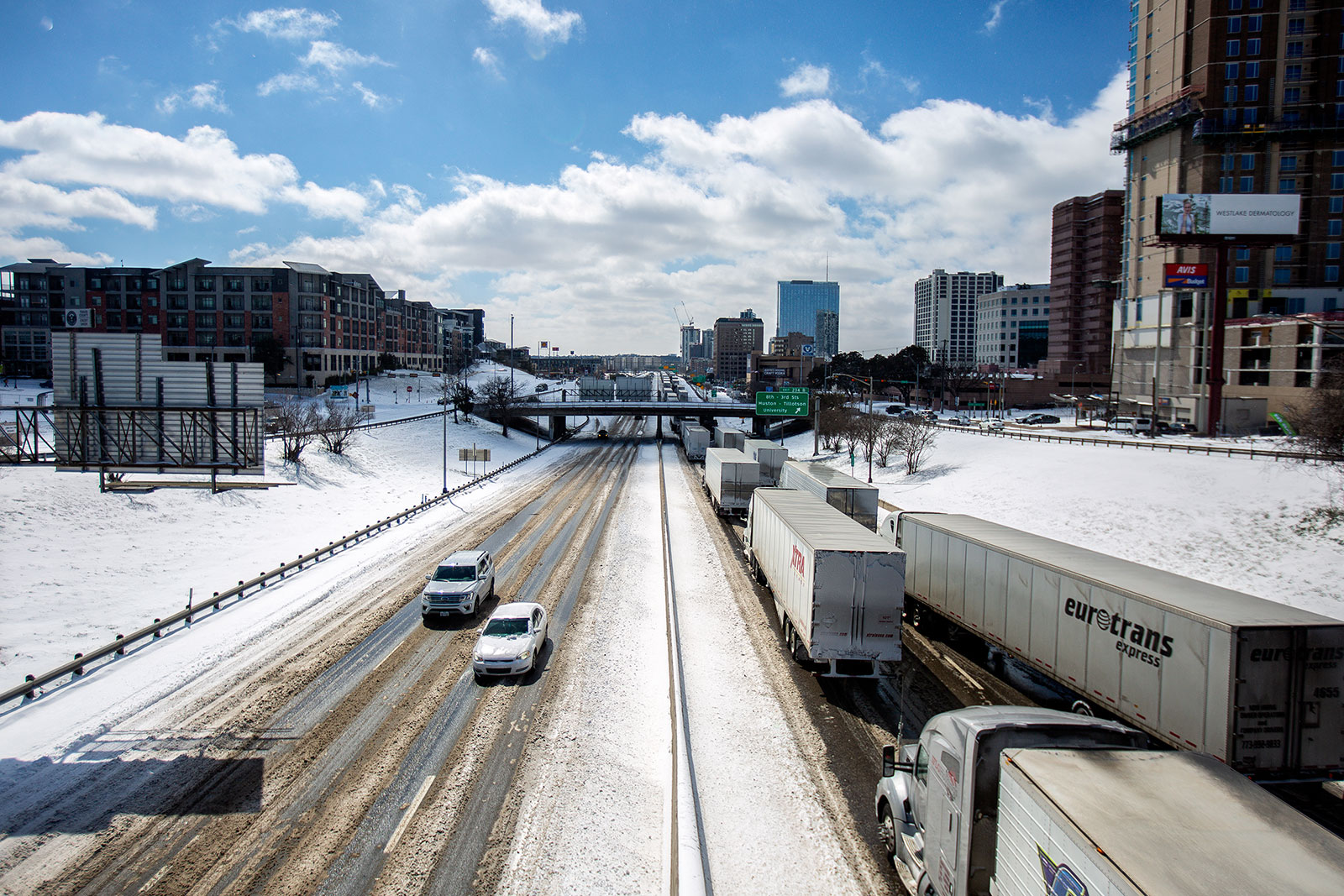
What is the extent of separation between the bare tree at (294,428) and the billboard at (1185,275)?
246 ft

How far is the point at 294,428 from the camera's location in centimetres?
5347

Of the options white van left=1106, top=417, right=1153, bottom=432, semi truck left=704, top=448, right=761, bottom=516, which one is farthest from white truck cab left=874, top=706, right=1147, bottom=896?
white van left=1106, top=417, right=1153, bottom=432

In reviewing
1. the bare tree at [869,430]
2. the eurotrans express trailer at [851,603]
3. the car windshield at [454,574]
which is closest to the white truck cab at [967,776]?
the eurotrans express trailer at [851,603]

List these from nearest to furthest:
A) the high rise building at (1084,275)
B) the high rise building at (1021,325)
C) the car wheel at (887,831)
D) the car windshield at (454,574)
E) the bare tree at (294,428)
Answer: the car wheel at (887,831)
the car windshield at (454,574)
the bare tree at (294,428)
the high rise building at (1084,275)
the high rise building at (1021,325)

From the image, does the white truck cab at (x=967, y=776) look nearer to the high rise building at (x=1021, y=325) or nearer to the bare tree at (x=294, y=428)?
the bare tree at (x=294, y=428)

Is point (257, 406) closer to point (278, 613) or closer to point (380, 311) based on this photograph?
point (278, 613)

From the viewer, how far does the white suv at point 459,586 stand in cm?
2166

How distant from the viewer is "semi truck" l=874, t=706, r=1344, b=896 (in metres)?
5.50

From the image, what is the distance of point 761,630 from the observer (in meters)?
21.0

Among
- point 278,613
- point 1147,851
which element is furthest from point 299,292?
point 1147,851

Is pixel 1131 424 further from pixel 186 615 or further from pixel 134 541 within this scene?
pixel 134 541

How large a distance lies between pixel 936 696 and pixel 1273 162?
9741 cm

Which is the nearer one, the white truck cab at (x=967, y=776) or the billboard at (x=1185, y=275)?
the white truck cab at (x=967, y=776)

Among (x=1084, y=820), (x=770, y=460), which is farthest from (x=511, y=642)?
(x=770, y=460)
